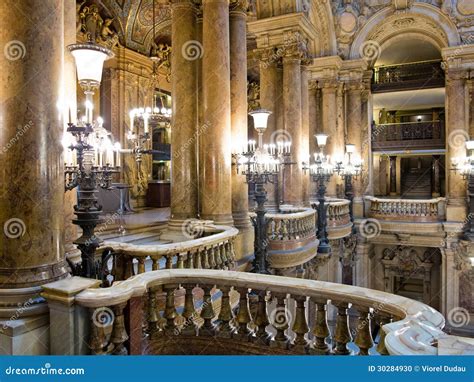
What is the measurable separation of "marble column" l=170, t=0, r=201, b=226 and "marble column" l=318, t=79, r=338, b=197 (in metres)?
9.75

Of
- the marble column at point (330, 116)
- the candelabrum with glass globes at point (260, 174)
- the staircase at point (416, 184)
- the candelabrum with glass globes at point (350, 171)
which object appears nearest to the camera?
the candelabrum with glass globes at point (260, 174)

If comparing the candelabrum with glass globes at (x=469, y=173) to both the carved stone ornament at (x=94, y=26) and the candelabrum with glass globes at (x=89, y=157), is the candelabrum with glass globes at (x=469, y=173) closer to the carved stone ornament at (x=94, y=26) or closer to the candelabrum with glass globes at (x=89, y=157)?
the carved stone ornament at (x=94, y=26)

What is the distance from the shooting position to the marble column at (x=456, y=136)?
1600cm

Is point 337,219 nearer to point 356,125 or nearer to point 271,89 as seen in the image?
point 271,89

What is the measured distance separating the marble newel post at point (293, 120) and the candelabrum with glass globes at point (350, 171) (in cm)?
303

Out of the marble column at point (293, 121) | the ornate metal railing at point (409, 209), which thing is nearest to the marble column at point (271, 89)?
the marble column at point (293, 121)

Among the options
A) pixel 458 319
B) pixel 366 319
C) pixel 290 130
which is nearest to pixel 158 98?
pixel 290 130

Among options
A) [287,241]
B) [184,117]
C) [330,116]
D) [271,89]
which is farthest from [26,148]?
[330,116]

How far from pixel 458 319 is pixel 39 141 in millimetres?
16600

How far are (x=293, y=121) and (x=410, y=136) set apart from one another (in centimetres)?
1118

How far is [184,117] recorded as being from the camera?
8.30 m

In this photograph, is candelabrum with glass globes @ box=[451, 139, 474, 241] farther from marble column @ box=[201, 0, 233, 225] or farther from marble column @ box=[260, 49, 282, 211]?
marble column @ box=[201, 0, 233, 225]
